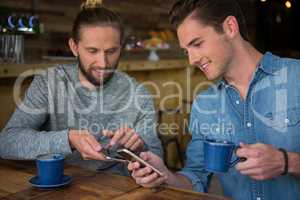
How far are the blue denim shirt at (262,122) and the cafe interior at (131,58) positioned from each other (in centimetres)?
14

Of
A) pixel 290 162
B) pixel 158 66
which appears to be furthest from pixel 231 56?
pixel 158 66

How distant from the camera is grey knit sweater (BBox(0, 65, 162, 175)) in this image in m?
1.64

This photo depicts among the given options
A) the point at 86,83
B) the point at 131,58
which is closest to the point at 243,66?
the point at 86,83

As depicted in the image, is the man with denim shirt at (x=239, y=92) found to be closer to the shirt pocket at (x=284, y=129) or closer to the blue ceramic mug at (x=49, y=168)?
the shirt pocket at (x=284, y=129)

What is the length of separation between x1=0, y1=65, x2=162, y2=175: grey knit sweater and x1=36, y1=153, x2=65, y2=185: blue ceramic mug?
0.43 meters

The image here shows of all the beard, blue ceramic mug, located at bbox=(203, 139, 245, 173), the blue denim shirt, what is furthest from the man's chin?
blue ceramic mug, located at bbox=(203, 139, 245, 173)

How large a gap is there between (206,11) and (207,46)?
0.13 metres

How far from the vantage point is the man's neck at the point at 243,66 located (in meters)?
1.42

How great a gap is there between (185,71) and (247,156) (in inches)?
116

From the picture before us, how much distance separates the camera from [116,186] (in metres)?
1.18

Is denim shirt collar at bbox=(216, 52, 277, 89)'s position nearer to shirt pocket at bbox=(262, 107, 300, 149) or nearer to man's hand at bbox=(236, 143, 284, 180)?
shirt pocket at bbox=(262, 107, 300, 149)

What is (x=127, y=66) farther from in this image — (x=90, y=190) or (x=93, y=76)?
(x=90, y=190)

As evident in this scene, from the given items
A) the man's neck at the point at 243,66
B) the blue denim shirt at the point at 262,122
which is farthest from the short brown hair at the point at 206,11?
the blue denim shirt at the point at 262,122

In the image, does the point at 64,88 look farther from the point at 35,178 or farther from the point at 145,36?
the point at 145,36
